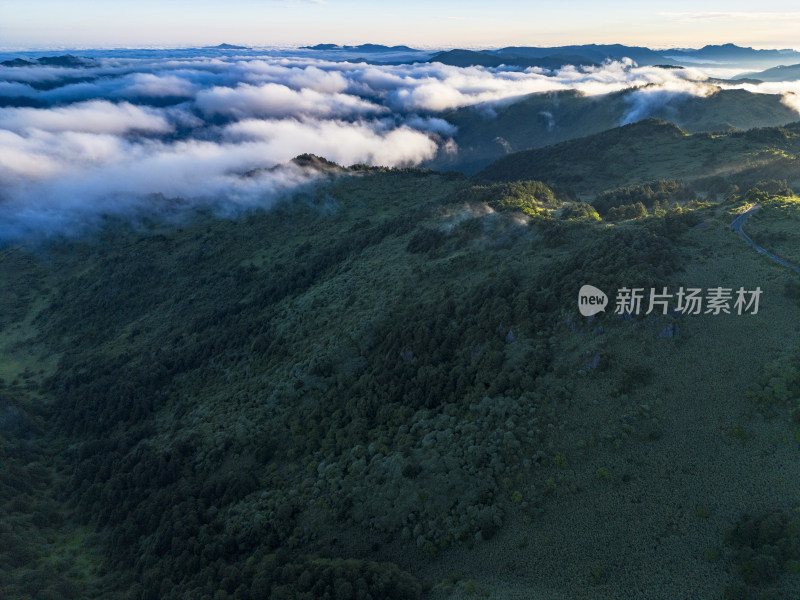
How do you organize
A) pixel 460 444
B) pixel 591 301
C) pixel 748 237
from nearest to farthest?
pixel 460 444 < pixel 591 301 < pixel 748 237

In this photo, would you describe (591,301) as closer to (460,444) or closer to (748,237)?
(460,444)

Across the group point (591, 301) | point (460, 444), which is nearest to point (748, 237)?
point (591, 301)

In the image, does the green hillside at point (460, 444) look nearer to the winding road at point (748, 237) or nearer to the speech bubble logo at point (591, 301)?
the speech bubble logo at point (591, 301)

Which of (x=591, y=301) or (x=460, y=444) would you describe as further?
(x=591, y=301)

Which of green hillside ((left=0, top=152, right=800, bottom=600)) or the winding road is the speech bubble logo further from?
the winding road

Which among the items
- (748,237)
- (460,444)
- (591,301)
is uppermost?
(748,237)

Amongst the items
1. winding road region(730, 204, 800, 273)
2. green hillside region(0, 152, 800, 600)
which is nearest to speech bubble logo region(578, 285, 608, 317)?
green hillside region(0, 152, 800, 600)

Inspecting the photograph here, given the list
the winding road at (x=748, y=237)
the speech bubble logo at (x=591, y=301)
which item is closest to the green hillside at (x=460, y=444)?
the speech bubble logo at (x=591, y=301)
